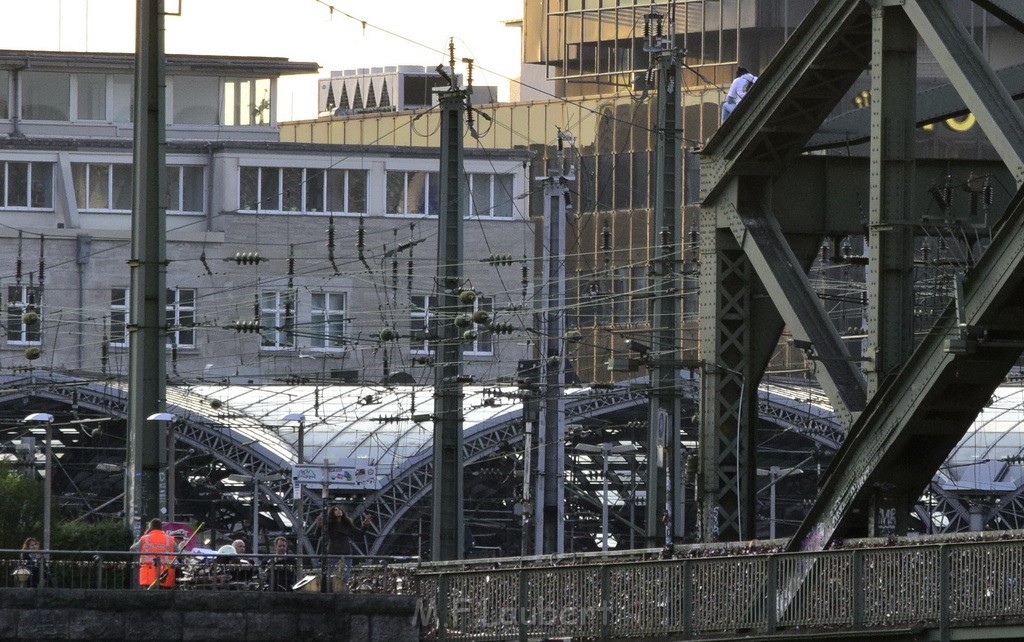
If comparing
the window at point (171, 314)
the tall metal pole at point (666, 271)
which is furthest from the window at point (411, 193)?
the tall metal pole at point (666, 271)

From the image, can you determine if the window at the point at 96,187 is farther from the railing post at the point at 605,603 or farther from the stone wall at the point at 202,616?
the railing post at the point at 605,603

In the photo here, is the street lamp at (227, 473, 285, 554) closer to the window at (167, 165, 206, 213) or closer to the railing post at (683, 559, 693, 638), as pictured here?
the window at (167, 165, 206, 213)

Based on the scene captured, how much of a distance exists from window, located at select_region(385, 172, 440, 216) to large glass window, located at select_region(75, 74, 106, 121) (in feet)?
37.7

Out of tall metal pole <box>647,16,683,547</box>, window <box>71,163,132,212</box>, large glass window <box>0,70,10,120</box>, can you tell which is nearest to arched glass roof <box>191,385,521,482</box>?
window <box>71,163,132,212</box>

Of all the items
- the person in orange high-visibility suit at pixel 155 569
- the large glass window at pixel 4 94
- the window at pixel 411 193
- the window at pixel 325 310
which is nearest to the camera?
the person in orange high-visibility suit at pixel 155 569

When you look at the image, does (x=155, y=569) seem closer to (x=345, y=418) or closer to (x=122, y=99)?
(x=345, y=418)

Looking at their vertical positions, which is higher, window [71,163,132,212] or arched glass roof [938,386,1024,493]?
window [71,163,132,212]

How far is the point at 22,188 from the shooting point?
78562mm

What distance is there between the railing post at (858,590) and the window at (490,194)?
61729 millimetres

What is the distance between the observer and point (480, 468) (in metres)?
62.0

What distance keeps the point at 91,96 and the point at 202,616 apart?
214 ft

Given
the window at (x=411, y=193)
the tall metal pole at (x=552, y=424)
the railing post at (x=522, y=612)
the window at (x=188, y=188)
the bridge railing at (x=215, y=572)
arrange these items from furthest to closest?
the window at (x=411, y=193), the window at (x=188, y=188), the tall metal pole at (x=552, y=424), the bridge railing at (x=215, y=572), the railing post at (x=522, y=612)

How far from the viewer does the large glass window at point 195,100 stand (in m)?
83.2

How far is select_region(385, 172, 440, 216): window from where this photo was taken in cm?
8000
